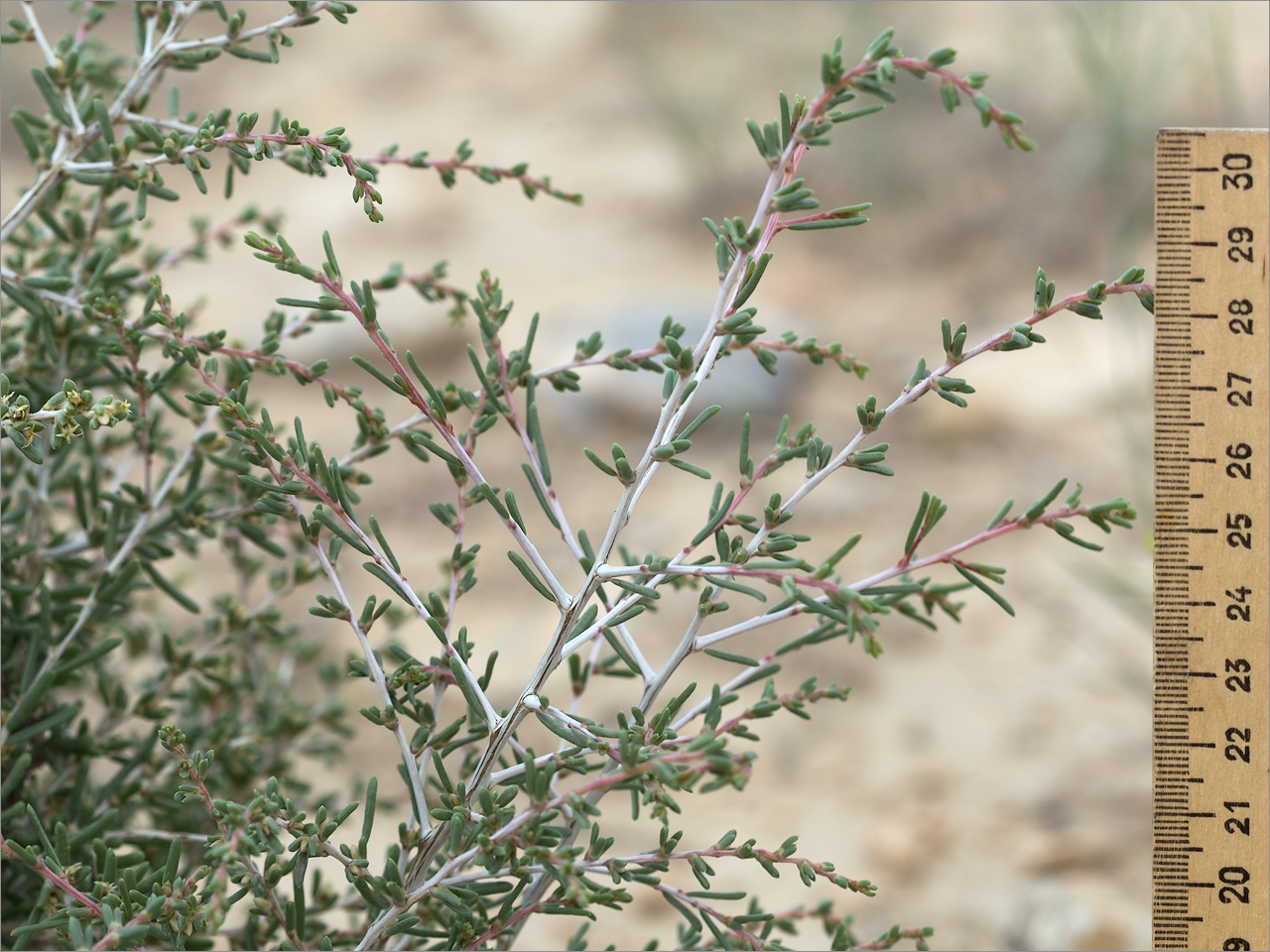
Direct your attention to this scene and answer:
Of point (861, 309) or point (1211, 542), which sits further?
point (861, 309)

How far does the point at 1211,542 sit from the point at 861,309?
461 cm

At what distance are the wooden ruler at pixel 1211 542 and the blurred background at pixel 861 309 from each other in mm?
1210

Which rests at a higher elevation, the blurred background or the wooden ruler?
the blurred background

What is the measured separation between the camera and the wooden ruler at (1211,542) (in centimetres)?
143

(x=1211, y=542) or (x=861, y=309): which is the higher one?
(x=861, y=309)

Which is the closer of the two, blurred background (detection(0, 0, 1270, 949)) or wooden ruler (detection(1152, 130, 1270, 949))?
wooden ruler (detection(1152, 130, 1270, 949))

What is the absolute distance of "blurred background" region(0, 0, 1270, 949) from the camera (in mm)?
3141

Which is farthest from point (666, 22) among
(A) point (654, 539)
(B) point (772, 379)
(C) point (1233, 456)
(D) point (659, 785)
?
(D) point (659, 785)

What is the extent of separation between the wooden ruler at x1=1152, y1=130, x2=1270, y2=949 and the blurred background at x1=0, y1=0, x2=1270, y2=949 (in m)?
1.21

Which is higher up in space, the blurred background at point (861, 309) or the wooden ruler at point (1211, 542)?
the blurred background at point (861, 309)

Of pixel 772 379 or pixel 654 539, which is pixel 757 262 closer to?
pixel 654 539

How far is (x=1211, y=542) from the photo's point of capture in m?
1.46

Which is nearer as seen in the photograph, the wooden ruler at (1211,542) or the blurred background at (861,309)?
the wooden ruler at (1211,542)

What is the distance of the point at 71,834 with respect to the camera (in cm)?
131
